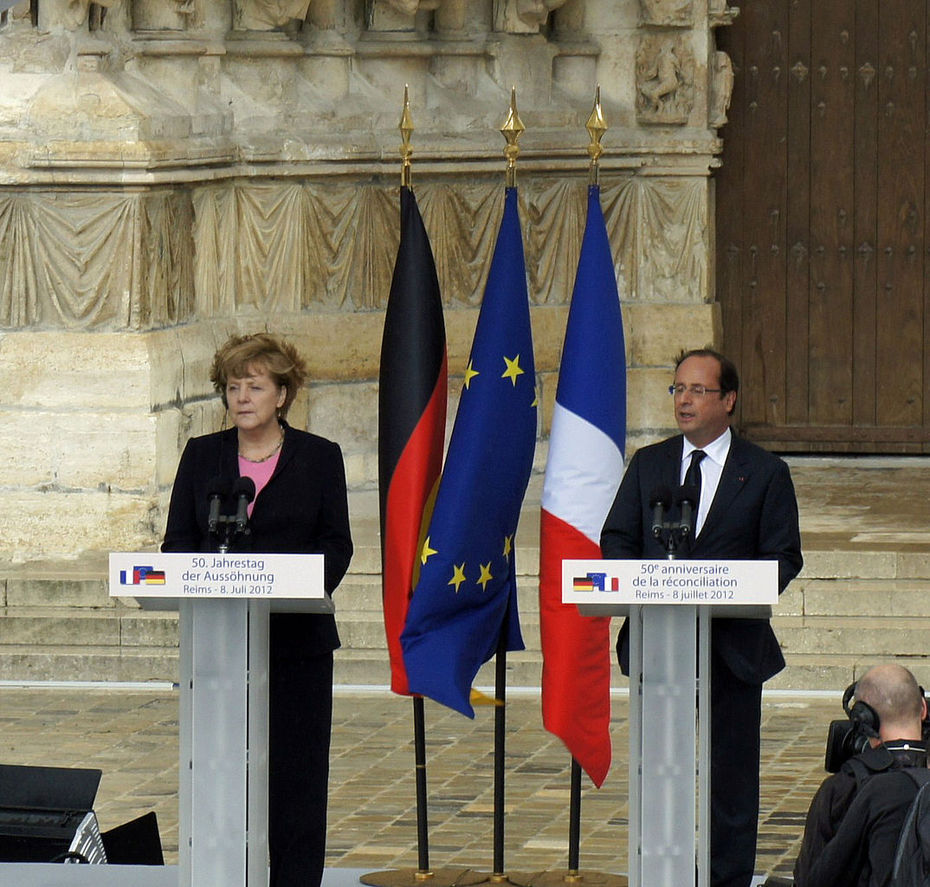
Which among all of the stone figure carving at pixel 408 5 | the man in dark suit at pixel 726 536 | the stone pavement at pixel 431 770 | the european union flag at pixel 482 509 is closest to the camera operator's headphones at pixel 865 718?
the man in dark suit at pixel 726 536

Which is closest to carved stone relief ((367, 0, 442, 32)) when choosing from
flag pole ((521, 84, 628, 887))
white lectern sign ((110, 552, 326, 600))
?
flag pole ((521, 84, 628, 887))

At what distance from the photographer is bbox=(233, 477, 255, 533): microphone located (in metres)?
5.60

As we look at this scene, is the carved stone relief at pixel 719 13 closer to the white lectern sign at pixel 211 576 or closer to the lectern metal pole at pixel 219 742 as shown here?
the lectern metal pole at pixel 219 742

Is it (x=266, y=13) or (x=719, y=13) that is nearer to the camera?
(x=266, y=13)

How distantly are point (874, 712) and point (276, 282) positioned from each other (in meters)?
7.20

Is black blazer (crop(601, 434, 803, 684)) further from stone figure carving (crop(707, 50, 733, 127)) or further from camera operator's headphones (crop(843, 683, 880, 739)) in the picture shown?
stone figure carving (crop(707, 50, 733, 127))

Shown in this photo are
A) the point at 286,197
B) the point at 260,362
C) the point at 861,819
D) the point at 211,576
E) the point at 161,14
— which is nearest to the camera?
the point at 861,819

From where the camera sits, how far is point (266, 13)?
11.9 m

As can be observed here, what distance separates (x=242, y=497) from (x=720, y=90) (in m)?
7.69

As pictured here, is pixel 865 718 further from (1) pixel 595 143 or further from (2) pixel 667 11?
(2) pixel 667 11

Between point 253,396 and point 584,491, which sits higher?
point 253,396

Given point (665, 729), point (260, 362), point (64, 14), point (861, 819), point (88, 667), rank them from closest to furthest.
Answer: point (861, 819)
point (665, 729)
point (260, 362)
point (88, 667)
point (64, 14)

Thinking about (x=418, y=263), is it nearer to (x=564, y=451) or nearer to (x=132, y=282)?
(x=564, y=451)

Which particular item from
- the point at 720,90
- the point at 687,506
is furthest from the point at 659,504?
the point at 720,90
